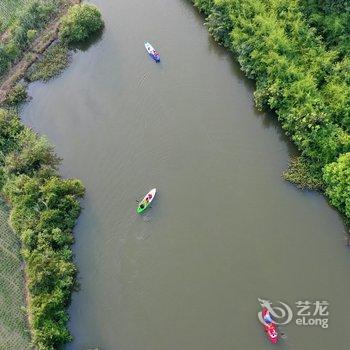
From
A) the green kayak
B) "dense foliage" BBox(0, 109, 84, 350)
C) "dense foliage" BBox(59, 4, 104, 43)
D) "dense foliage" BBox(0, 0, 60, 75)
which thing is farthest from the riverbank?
the green kayak

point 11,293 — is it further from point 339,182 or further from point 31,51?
point 31,51

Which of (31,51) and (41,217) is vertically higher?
(31,51)

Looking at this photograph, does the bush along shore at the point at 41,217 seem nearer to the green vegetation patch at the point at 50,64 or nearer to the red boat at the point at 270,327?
the green vegetation patch at the point at 50,64

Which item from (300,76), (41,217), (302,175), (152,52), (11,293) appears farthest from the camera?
(152,52)

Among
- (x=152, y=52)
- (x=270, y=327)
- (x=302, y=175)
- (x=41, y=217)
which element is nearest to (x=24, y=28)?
(x=152, y=52)

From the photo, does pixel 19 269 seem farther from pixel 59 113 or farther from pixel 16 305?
pixel 59 113

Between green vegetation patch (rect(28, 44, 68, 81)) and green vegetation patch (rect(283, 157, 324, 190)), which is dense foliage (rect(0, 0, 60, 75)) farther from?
green vegetation patch (rect(283, 157, 324, 190))
